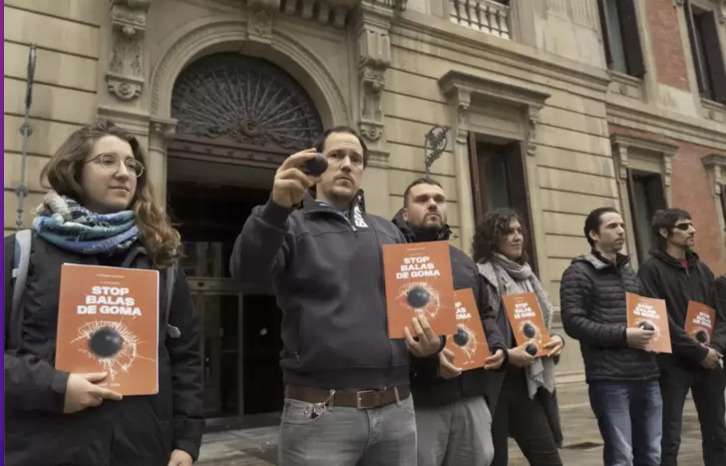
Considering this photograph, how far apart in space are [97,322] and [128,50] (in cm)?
590

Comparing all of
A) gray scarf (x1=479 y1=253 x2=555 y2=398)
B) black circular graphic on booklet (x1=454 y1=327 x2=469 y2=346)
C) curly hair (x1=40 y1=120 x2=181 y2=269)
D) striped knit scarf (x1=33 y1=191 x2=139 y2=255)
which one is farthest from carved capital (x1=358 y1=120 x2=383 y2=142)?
striped knit scarf (x1=33 y1=191 x2=139 y2=255)

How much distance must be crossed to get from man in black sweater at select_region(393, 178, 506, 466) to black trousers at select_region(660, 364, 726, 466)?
1822 mm

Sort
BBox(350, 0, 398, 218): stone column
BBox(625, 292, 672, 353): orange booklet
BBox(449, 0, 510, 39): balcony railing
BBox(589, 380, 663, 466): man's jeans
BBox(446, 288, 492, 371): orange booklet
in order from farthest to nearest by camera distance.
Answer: BBox(449, 0, 510, 39): balcony railing → BBox(350, 0, 398, 218): stone column → BBox(625, 292, 672, 353): orange booklet → BBox(589, 380, 663, 466): man's jeans → BBox(446, 288, 492, 371): orange booklet

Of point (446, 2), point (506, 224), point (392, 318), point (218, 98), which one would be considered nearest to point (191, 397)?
point (392, 318)

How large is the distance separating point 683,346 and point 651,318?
59 cm

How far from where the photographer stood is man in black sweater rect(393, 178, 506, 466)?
9.05 ft

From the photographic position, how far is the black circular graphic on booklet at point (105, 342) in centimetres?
171

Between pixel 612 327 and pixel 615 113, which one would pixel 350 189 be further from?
pixel 615 113

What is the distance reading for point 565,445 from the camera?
638cm

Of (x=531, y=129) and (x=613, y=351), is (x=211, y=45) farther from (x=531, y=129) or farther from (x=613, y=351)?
(x=613, y=351)

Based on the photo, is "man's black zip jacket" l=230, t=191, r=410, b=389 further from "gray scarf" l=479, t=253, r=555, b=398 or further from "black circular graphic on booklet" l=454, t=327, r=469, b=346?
"gray scarf" l=479, t=253, r=555, b=398

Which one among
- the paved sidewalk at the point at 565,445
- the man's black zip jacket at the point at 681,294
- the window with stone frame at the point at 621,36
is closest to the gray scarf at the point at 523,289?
the man's black zip jacket at the point at 681,294

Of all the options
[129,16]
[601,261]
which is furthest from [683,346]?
[129,16]

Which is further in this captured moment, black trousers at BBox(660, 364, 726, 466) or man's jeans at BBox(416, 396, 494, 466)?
black trousers at BBox(660, 364, 726, 466)
